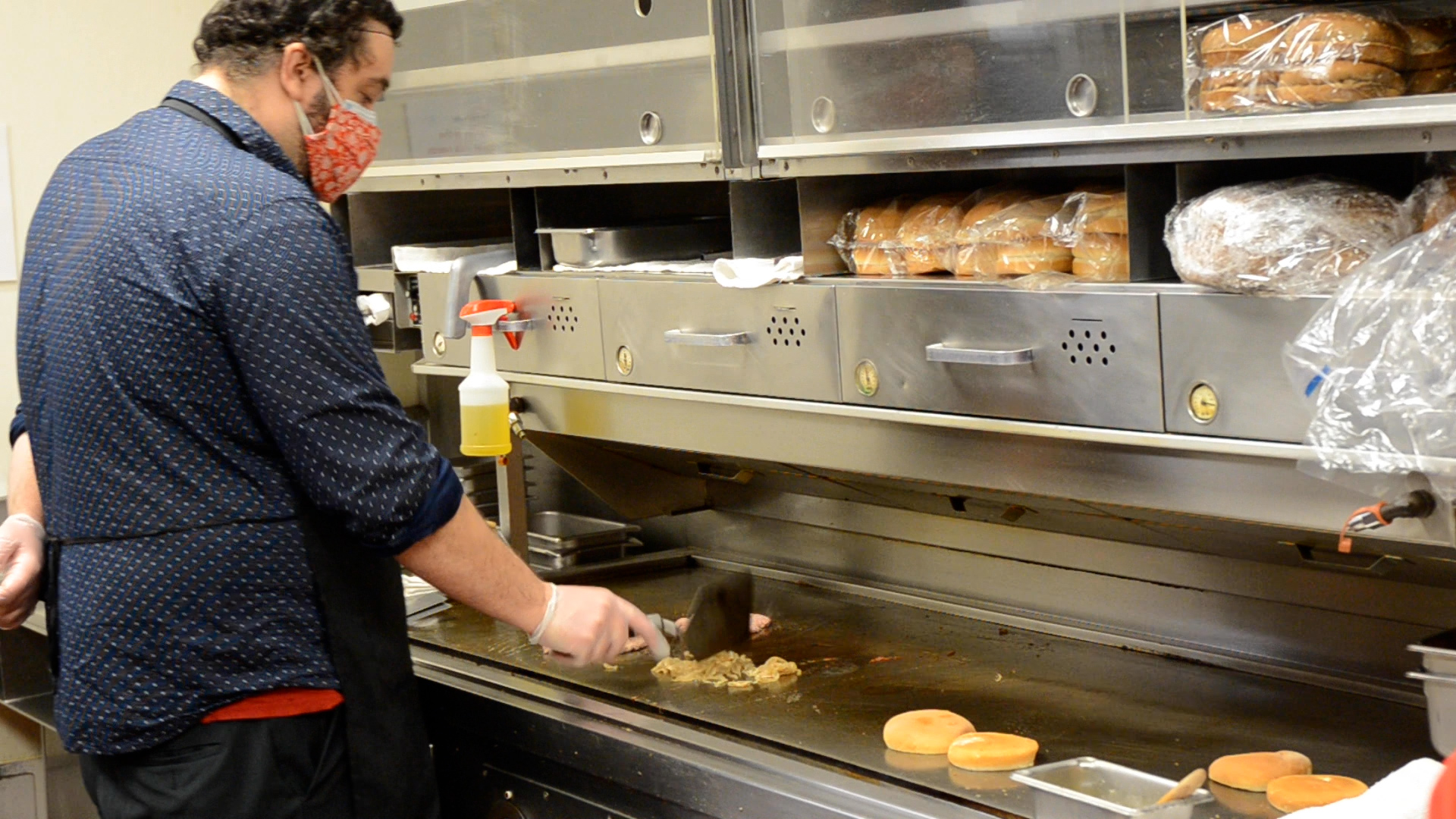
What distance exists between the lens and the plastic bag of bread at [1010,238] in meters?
1.96

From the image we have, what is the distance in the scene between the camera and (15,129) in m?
3.70

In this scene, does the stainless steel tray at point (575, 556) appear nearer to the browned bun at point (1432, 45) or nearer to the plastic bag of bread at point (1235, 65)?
the plastic bag of bread at point (1235, 65)

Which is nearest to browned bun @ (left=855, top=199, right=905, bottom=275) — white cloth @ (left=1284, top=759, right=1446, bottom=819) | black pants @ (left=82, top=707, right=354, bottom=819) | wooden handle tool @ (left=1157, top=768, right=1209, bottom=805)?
wooden handle tool @ (left=1157, top=768, right=1209, bottom=805)

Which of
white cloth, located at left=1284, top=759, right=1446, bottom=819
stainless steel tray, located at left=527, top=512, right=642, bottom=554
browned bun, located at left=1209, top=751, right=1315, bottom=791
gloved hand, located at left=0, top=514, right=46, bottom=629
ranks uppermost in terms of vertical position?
gloved hand, located at left=0, top=514, right=46, bottom=629

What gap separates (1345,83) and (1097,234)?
0.39 meters

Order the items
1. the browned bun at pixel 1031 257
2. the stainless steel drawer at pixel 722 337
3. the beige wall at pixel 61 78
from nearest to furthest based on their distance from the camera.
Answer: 1. the browned bun at pixel 1031 257
2. the stainless steel drawer at pixel 722 337
3. the beige wall at pixel 61 78

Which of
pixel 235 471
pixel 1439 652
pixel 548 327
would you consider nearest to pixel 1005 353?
pixel 1439 652

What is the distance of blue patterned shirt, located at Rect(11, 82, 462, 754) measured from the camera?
1655 mm

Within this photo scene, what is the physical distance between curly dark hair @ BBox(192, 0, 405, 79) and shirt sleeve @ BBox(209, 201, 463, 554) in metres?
0.27

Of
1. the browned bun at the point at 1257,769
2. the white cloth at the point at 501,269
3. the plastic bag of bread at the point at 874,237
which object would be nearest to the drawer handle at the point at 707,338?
the plastic bag of bread at the point at 874,237

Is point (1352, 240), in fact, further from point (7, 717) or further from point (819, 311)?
point (7, 717)

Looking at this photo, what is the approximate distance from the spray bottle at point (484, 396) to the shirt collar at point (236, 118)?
0.88 metres

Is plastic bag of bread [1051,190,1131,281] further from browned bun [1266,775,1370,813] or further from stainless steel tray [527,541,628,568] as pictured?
stainless steel tray [527,541,628,568]

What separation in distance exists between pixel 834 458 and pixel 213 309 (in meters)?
0.99
